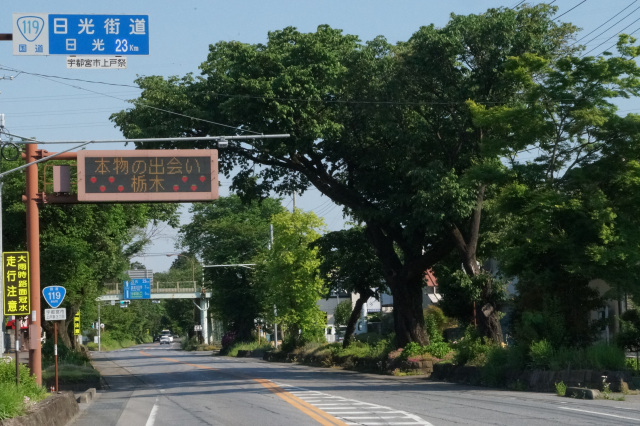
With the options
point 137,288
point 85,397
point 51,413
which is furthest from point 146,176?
point 137,288

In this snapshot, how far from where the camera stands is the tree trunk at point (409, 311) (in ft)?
128

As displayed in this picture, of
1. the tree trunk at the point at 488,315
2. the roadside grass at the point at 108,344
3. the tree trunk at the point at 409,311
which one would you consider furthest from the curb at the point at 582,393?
the roadside grass at the point at 108,344

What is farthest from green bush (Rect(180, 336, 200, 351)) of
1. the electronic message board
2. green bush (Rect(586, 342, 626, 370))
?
green bush (Rect(586, 342, 626, 370))

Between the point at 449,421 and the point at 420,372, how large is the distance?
1979 centimetres

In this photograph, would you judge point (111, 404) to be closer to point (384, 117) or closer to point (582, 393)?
point (582, 393)

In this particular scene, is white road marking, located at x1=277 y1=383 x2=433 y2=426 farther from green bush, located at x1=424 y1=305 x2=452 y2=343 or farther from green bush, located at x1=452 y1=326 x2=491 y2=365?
green bush, located at x1=424 y1=305 x2=452 y2=343

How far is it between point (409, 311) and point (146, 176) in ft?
58.0

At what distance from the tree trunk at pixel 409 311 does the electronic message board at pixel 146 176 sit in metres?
15.9

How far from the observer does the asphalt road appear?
57.0 feet

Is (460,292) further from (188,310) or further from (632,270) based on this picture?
(188,310)

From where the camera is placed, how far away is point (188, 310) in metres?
136

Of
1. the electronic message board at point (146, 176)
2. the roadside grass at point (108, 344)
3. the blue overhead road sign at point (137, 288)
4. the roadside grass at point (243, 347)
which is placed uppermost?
the electronic message board at point (146, 176)

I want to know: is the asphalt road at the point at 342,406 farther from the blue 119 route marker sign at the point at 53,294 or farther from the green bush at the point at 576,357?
the blue 119 route marker sign at the point at 53,294

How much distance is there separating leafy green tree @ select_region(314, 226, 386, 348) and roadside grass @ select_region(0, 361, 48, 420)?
21.5 metres
